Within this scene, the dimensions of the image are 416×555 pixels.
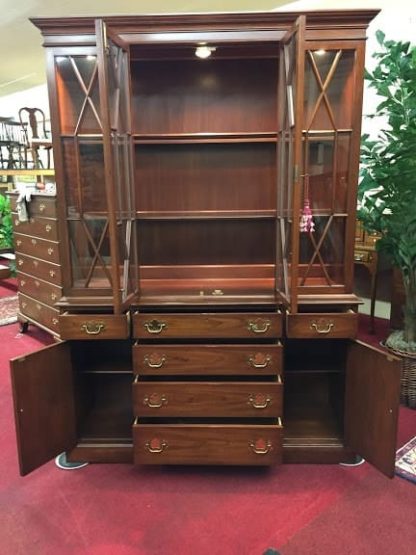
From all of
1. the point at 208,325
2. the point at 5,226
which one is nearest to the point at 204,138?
the point at 208,325

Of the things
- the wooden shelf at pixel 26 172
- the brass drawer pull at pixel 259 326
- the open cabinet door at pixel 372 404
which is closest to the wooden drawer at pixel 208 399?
the brass drawer pull at pixel 259 326

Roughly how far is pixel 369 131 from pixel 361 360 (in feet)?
8.26

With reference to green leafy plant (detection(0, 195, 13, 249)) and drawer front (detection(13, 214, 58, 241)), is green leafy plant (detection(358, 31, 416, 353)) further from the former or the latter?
green leafy plant (detection(0, 195, 13, 249))

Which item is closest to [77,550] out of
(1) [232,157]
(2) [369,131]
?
(1) [232,157]

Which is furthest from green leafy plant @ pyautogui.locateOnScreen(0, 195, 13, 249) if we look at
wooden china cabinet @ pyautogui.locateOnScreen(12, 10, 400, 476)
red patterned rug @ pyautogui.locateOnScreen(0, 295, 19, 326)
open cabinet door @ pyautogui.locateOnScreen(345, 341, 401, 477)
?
open cabinet door @ pyautogui.locateOnScreen(345, 341, 401, 477)

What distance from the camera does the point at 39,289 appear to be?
3.37m

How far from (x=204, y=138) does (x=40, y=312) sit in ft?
6.70

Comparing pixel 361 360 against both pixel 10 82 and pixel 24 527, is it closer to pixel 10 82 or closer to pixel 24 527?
pixel 24 527

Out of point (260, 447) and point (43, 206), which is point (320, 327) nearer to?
point (260, 447)

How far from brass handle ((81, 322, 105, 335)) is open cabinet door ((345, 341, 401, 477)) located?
110 cm

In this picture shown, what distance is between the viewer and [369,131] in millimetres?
3641

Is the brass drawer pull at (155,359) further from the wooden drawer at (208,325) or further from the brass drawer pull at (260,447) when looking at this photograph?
the brass drawer pull at (260,447)

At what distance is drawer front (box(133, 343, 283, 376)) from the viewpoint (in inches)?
73.0

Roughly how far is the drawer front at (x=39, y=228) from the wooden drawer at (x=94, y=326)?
1.28 meters
